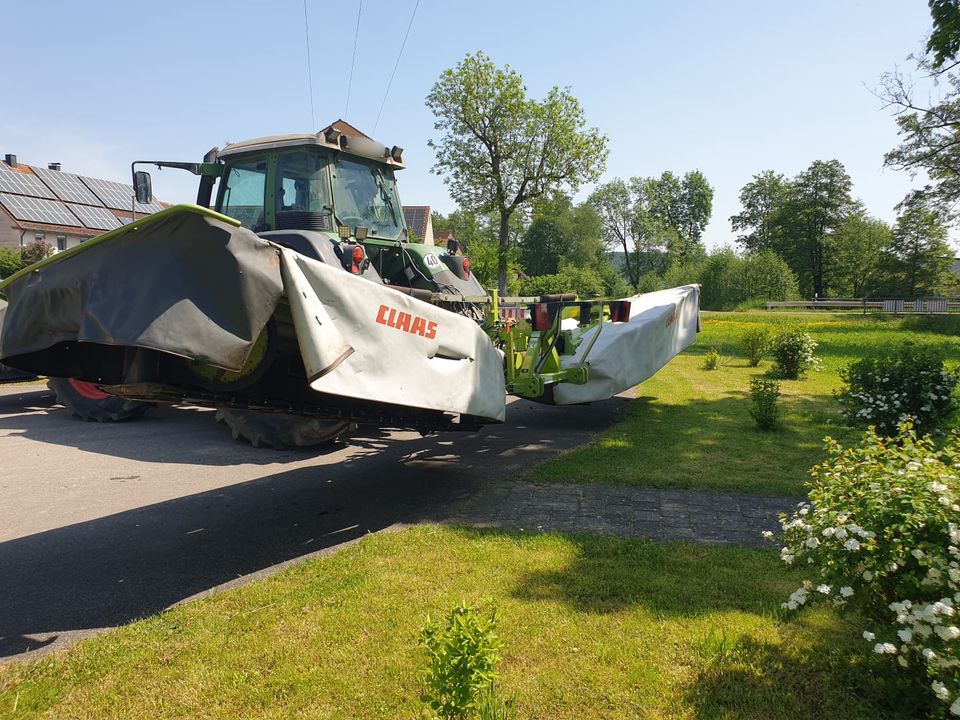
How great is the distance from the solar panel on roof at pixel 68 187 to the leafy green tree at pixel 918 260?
53977 millimetres

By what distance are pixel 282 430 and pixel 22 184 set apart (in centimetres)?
3780

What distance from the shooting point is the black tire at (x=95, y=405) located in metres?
8.29

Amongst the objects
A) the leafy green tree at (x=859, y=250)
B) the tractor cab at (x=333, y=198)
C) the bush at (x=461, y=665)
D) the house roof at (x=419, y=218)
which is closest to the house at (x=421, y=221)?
the house roof at (x=419, y=218)

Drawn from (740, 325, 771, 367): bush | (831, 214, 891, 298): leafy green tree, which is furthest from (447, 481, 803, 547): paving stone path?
(831, 214, 891, 298): leafy green tree

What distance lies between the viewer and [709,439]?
23.0 ft

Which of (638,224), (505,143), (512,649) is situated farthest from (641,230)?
(512,649)

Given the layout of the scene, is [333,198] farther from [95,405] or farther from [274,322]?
[95,405]

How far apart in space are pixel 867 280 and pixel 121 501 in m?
58.4

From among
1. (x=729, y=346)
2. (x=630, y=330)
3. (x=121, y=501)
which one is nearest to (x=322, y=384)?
(x=121, y=501)

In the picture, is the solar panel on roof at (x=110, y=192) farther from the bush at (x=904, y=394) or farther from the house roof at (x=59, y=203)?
the bush at (x=904, y=394)

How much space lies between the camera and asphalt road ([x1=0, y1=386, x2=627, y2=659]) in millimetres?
3551

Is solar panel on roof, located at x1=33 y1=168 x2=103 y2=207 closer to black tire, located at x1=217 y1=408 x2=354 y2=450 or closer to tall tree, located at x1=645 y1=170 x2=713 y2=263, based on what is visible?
black tire, located at x1=217 y1=408 x2=354 y2=450

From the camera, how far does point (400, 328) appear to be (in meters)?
3.66

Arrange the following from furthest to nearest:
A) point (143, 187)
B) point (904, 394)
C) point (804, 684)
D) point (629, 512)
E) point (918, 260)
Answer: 1. point (918, 260)
2. point (143, 187)
3. point (904, 394)
4. point (629, 512)
5. point (804, 684)
